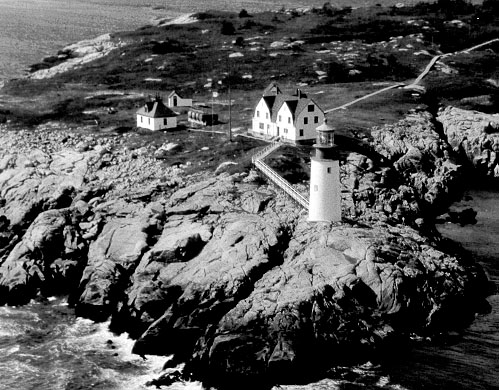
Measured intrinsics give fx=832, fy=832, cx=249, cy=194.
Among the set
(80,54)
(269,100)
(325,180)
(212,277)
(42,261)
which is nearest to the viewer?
(212,277)

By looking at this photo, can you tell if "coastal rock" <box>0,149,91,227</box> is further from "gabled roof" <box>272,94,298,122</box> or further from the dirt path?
the dirt path

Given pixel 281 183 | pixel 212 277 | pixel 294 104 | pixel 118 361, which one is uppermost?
pixel 294 104

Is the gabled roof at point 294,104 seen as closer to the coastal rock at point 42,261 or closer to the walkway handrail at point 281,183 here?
the walkway handrail at point 281,183

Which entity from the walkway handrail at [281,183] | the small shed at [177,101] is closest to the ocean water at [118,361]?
the walkway handrail at [281,183]

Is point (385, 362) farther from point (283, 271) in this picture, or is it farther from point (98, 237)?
point (98, 237)

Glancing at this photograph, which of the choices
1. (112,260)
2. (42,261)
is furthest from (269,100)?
(42,261)

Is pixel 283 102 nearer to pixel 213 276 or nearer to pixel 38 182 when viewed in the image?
pixel 38 182

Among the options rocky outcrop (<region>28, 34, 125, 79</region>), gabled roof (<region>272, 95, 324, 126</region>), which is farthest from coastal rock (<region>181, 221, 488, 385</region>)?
rocky outcrop (<region>28, 34, 125, 79</region>)
